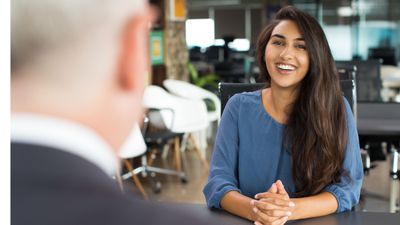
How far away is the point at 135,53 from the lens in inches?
13.2

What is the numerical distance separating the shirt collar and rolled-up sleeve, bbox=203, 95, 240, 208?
1.45 meters

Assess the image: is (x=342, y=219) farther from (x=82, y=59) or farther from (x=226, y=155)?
(x=82, y=59)

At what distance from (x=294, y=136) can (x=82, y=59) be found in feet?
4.77

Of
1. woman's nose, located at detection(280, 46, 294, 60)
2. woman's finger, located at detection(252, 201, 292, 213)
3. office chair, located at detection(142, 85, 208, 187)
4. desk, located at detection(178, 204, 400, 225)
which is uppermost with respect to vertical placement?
woman's nose, located at detection(280, 46, 294, 60)

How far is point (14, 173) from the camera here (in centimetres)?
32

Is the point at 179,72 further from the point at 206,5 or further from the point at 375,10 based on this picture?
the point at 206,5

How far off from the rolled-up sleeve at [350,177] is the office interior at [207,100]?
51cm

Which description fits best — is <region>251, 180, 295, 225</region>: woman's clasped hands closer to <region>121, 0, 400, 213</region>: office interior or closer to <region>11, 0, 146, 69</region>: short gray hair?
<region>121, 0, 400, 213</region>: office interior

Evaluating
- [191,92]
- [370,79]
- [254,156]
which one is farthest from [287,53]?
[191,92]

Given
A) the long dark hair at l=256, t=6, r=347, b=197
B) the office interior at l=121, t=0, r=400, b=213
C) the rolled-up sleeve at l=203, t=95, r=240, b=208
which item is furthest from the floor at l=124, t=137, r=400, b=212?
the long dark hair at l=256, t=6, r=347, b=197

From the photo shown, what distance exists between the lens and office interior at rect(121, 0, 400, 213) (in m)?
3.84

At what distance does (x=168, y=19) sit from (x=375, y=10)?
746cm

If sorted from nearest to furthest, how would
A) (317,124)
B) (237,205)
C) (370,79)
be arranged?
(237,205) → (317,124) → (370,79)
